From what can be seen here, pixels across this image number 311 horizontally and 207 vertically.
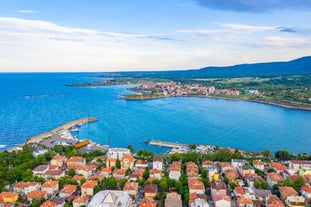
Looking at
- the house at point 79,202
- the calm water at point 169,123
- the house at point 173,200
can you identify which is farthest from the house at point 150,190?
the calm water at point 169,123

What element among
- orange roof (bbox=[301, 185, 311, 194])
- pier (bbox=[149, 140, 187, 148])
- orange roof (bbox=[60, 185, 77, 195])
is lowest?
pier (bbox=[149, 140, 187, 148])

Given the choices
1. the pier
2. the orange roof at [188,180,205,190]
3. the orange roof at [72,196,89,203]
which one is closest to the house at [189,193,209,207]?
the orange roof at [188,180,205,190]

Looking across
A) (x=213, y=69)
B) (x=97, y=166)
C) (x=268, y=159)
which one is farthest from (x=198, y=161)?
(x=213, y=69)

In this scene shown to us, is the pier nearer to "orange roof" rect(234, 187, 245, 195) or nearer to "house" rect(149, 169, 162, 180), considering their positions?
"house" rect(149, 169, 162, 180)

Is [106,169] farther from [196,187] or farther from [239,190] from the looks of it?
[239,190]

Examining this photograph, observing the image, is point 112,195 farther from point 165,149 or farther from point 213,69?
point 213,69
